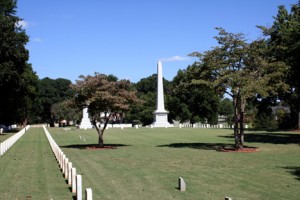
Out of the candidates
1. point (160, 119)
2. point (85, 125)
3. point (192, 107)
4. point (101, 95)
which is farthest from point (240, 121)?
point (192, 107)

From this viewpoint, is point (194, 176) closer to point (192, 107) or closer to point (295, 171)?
point (295, 171)

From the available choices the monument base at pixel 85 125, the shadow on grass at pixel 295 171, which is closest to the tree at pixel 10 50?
the monument base at pixel 85 125

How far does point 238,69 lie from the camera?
1145 inches

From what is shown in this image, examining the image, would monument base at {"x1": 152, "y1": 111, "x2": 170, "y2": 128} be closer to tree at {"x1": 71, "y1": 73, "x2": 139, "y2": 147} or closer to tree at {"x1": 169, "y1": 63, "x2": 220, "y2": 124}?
tree at {"x1": 169, "y1": 63, "x2": 220, "y2": 124}

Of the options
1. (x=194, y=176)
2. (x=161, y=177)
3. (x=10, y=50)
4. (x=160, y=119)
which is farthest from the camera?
(x=160, y=119)

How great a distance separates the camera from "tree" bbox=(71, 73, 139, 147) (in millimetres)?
31031

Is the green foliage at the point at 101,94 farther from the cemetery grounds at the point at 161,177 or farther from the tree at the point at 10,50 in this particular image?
the tree at the point at 10,50

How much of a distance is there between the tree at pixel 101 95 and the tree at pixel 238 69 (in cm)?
605

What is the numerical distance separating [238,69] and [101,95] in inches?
384

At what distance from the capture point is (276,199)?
1185cm

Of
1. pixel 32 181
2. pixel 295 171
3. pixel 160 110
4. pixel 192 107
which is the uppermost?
pixel 192 107

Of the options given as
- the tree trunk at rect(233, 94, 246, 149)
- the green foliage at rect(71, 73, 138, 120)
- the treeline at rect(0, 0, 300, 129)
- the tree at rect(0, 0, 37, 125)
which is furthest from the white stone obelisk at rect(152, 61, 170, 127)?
the tree trunk at rect(233, 94, 246, 149)

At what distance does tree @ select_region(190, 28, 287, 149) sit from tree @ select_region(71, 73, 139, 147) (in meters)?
6.05

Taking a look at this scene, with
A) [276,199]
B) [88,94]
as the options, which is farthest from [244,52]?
[276,199]
